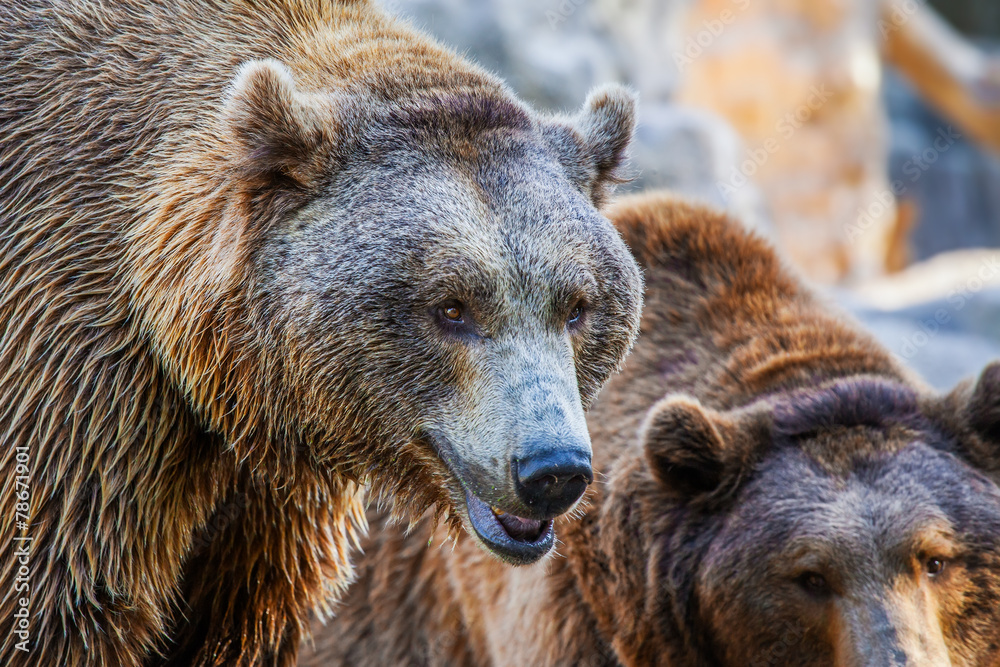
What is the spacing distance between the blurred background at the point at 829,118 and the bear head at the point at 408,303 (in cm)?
318

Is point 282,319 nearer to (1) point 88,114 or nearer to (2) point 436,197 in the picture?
(2) point 436,197

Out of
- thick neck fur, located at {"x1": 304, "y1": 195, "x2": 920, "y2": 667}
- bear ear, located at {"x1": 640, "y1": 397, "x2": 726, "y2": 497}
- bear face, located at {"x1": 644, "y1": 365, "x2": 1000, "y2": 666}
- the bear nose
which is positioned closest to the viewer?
the bear nose

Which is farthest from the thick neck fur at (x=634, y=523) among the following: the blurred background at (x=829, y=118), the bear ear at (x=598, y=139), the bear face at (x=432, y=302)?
the bear ear at (x=598, y=139)

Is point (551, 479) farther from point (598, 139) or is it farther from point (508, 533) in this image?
point (598, 139)

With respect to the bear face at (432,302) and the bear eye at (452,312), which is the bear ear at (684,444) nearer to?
the bear face at (432,302)

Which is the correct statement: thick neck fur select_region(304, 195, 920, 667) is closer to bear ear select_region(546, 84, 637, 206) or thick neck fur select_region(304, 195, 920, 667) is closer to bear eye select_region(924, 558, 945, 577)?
bear eye select_region(924, 558, 945, 577)

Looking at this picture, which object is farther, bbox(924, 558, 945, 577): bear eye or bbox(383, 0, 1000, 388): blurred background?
bbox(383, 0, 1000, 388): blurred background

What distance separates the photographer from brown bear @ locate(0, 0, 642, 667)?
370 cm

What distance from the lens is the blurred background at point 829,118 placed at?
12094mm

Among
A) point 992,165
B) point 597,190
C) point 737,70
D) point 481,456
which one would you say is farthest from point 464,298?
point 992,165

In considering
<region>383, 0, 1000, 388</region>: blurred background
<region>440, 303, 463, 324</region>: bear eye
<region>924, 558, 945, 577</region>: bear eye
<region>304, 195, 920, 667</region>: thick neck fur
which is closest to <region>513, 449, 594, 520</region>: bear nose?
<region>440, 303, 463, 324</region>: bear eye

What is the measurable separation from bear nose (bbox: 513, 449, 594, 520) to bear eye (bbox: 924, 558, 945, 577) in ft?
6.62

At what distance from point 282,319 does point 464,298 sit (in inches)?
24.2

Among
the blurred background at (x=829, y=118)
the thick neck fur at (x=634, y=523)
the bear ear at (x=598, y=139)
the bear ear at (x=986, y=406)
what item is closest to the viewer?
the bear ear at (x=598, y=139)
